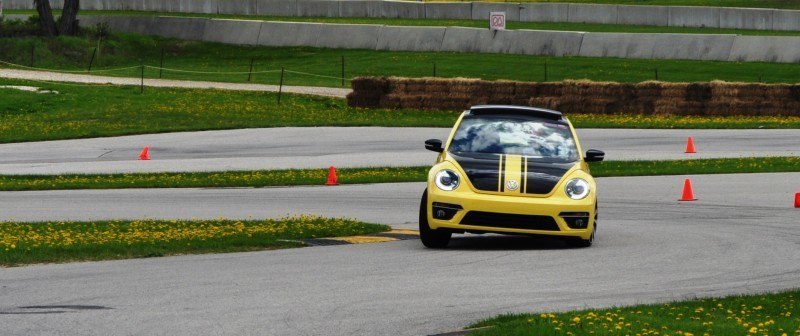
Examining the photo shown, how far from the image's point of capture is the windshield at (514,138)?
16.4m

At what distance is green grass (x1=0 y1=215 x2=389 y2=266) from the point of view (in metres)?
15.3

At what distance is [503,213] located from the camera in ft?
50.0

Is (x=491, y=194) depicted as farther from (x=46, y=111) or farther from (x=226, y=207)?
(x=46, y=111)

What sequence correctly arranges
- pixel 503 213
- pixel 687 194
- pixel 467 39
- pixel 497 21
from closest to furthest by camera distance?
pixel 503 213 → pixel 687 194 → pixel 497 21 → pixel 467 39

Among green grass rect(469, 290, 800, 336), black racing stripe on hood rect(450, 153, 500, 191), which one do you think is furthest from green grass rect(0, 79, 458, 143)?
green grass rect(469, 290, 800, 336)

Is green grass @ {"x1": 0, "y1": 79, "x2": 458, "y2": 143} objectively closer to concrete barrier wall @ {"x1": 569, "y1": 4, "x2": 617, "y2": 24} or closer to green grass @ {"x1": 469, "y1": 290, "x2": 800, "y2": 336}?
concrete barrier wall @ {"x1": 569, "y1": 4, "x2": 617, "y2": 24}

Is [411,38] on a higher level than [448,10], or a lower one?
lower

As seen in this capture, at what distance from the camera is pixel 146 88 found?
1828 inches

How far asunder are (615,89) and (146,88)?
15146mm

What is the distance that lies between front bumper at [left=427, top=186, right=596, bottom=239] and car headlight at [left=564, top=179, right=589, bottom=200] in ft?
0.42

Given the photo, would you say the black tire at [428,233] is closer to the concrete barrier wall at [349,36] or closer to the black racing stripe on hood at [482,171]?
the black racing stripe on hood at [482,171]

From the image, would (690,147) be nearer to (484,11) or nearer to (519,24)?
(519,24)

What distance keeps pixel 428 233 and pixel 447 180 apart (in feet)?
2.10

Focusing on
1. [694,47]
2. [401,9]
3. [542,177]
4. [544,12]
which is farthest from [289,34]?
[542,177]
